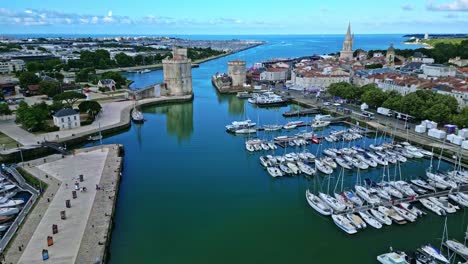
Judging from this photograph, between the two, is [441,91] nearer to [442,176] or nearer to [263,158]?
[442,176]

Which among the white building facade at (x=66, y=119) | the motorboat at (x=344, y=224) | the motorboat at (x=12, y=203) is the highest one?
the white building facade at (x=66, y=119)

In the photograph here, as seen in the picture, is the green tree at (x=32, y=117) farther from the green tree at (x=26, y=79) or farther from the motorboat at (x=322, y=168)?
the motorboat at (x=322, y=168)

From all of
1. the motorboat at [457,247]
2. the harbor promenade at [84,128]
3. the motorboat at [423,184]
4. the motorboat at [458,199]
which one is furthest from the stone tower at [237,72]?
the motorboat at [457,247]

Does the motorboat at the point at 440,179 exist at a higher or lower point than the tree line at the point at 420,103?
lower

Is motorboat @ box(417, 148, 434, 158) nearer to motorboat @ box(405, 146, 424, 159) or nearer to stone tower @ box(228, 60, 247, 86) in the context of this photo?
motorboat @ box(405, 146, 424, 159)

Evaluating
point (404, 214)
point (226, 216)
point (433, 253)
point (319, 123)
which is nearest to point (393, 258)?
point (433, 253)

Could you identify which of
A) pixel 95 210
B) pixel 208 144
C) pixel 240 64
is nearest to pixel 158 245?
pixel 95 210

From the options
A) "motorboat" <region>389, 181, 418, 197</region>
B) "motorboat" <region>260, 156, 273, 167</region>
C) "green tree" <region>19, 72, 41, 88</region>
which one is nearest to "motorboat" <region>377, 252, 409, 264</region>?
"motorboat" <region>389, 181, 418, 197</region>
